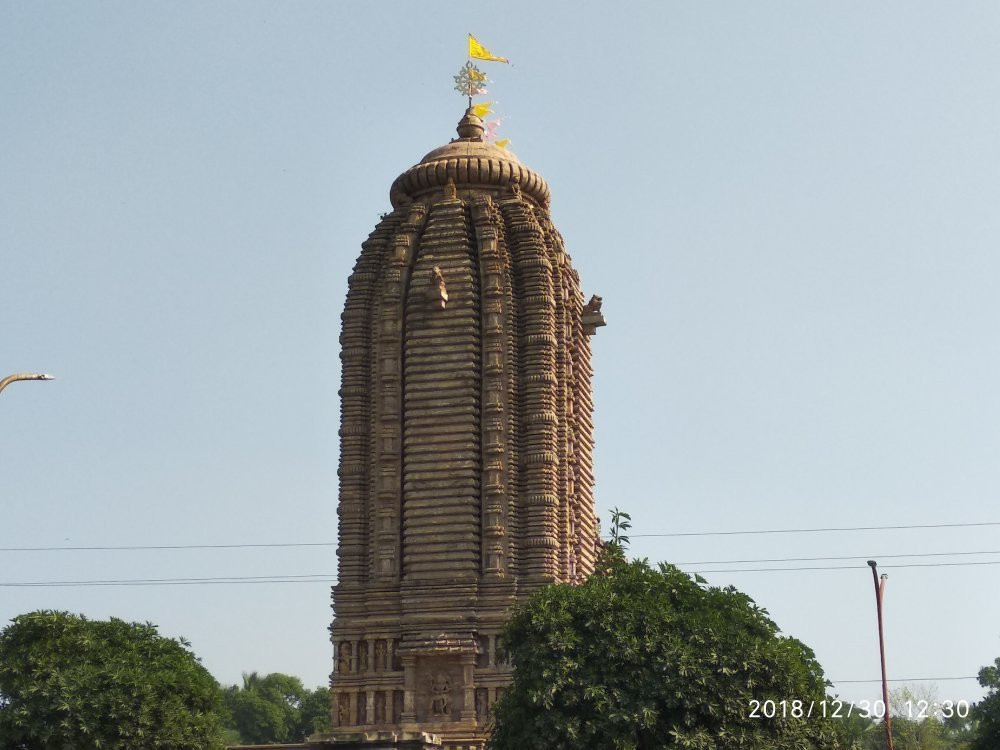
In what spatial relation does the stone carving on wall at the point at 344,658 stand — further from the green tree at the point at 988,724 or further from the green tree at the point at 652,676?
the green tree at the point at 988,724

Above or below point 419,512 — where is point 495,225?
above

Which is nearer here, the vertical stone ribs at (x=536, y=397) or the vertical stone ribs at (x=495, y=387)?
the vertical stone ribs at (x=495, y=387)

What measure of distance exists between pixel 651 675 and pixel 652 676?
40 mm

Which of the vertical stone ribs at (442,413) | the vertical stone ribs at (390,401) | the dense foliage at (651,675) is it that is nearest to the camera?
the dense foliage at (651,675)

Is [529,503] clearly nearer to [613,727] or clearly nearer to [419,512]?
[419,512]

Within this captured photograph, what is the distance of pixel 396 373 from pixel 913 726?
1575 inches

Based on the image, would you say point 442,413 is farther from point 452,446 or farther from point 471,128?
point 471,128

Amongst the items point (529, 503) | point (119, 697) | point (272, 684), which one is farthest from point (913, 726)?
point (119, 697)

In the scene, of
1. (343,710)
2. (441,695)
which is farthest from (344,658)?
(441,695)

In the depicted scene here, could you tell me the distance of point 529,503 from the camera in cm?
4953

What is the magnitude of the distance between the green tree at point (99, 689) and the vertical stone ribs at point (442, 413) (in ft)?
31.3

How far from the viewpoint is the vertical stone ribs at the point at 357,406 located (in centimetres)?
5031

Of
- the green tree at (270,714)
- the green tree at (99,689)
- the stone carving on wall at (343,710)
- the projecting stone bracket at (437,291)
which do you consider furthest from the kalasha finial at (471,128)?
the green tree at (270,714)

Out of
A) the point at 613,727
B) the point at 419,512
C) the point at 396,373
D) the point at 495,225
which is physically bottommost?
the point at 613,727
